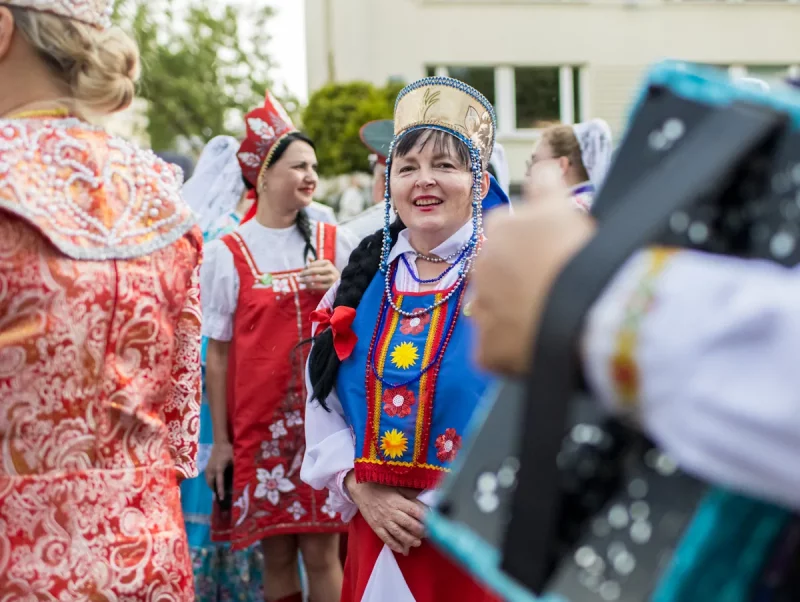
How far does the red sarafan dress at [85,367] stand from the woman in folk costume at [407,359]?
65cm

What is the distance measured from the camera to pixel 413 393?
104 inches

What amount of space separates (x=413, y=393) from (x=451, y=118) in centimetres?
80

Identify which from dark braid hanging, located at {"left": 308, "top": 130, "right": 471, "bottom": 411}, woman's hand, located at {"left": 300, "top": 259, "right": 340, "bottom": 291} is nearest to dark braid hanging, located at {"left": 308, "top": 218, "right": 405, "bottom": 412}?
dark braid hanging, located at {"left": 308, "top": 130, "right": 471, "bottom": 411}

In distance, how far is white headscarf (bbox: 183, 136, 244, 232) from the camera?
19.4 ft

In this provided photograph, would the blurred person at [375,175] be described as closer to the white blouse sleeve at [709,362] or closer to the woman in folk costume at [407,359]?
the woman in folk costume at [407,359]

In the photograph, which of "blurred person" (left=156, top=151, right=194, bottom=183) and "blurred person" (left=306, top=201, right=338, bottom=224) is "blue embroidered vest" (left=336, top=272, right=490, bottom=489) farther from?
"blurred person" (left=156, top=151, right=194, bottom=183)

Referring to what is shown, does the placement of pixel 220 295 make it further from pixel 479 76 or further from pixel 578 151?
pixel 479 76

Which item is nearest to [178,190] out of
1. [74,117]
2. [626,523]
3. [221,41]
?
[74,117]

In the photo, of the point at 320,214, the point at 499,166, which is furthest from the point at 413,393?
the point at 320,214

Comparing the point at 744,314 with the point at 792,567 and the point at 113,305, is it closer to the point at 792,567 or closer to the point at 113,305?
the point at 792,567

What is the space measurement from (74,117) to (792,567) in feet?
5.45

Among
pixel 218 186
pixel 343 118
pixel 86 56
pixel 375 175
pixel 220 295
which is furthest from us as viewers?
pixel 343 118

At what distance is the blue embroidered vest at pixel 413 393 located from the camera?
8.57 feet

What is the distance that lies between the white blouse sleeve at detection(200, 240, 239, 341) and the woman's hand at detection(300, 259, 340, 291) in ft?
1.05
